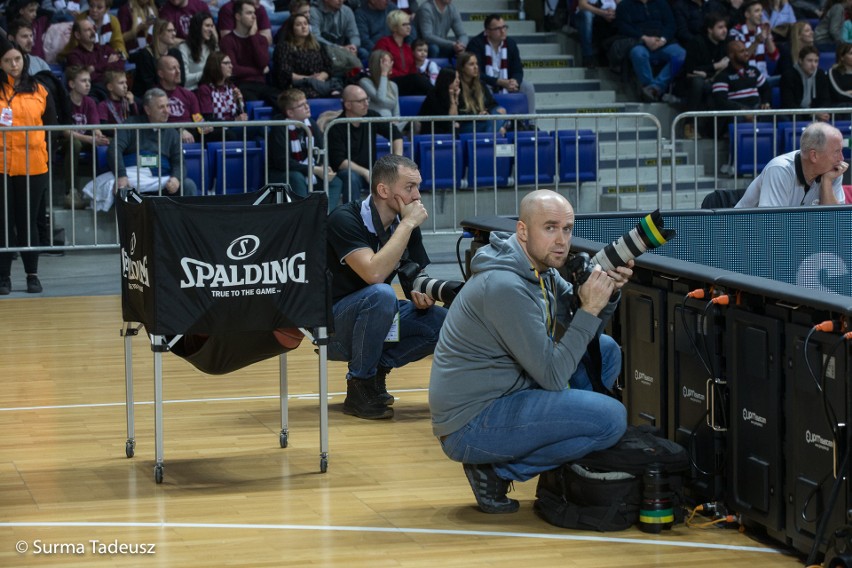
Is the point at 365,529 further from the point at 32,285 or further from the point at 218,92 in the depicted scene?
the point at 218,92

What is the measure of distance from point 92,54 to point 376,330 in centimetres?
717

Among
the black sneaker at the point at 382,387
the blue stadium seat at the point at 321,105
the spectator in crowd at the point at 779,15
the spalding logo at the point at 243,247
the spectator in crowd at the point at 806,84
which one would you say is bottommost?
the black sneaker at the point at 382,387

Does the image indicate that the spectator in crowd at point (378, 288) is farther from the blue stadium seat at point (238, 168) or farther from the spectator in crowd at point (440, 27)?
the spectator in crowd at point (440, 27)

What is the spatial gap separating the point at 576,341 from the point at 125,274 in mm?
2108

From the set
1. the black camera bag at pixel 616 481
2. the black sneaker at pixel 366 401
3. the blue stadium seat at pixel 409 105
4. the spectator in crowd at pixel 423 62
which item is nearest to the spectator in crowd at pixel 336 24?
the spectator in crowd at pixel 423 62

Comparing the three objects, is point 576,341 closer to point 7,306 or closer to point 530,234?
point 530,234

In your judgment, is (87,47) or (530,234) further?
(87,47)

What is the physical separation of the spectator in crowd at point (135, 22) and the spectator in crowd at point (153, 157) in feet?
6.57

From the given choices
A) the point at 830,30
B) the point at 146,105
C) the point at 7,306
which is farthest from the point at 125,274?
the point at 830,30

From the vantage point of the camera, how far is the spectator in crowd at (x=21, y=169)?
11102mm

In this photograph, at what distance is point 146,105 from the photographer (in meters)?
12.2

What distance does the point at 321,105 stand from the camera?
13.5m

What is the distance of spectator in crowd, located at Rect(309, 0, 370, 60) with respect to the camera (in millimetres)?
14750

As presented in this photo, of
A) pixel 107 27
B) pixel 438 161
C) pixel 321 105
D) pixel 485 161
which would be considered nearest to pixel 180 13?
pixel 107 27
